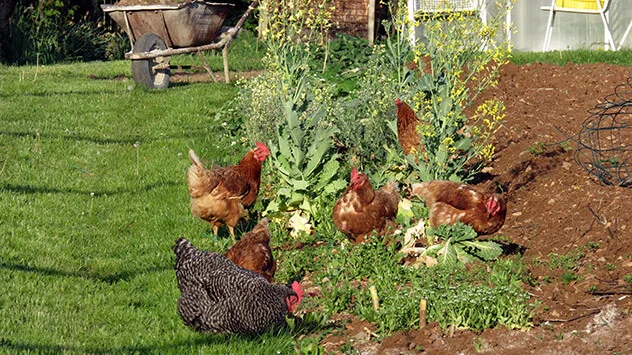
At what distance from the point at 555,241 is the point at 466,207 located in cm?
69

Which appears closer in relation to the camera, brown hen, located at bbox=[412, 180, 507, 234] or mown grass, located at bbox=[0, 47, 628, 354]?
mown grass, located at bbox=[0, 47, 628, 354]

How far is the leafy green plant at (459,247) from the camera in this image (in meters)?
6.55

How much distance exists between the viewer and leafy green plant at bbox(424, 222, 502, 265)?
655 centimetres

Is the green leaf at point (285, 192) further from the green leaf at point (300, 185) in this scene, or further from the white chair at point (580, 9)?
the white chair at point (580, 9)

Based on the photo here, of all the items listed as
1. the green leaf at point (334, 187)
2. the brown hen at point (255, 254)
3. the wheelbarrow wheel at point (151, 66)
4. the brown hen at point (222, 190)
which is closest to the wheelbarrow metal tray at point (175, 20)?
the wheelbarrow wheel at point (151, 66)

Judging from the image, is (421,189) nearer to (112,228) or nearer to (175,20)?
(112,228)

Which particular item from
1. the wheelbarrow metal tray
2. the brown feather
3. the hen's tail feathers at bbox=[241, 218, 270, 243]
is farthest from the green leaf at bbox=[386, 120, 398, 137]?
the wheelbarrow metal tray

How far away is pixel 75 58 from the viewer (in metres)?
18.0

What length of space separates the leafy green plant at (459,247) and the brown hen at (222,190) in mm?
1755

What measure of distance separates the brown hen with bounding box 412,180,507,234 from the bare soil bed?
32 cm

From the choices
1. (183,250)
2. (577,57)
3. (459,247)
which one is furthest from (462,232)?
(577,57)

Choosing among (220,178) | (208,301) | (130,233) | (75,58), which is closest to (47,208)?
(130,233)

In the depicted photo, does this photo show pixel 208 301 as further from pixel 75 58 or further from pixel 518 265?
pixel 75 58

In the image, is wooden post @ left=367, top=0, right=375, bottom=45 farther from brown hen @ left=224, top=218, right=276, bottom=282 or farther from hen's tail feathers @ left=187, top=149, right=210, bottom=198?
brown hen @ left=224, top=218, right=276, bottom=282
